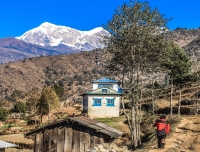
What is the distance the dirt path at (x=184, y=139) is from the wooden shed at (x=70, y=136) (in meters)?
3.78

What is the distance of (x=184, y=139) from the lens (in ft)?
78.1

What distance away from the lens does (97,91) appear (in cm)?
6328

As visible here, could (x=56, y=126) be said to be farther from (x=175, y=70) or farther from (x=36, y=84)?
(x=36, y=84)

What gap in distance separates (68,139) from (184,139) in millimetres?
8496

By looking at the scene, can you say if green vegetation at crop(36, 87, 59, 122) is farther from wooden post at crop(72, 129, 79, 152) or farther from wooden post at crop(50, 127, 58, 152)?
wooden post at crop(72, 129, 79, 152)

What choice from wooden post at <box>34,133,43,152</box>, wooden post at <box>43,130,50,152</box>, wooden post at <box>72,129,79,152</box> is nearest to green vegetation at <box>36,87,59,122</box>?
wooden post at <box>34,133,43,152</box>

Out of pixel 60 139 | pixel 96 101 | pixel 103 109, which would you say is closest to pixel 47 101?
pixel 96 101

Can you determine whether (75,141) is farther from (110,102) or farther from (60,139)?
(110,102)

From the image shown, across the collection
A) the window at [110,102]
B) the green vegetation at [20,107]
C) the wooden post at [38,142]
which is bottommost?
the wooden post at [38,142]

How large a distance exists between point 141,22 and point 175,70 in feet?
69.9

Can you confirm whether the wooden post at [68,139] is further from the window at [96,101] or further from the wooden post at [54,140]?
the window at [96,101]

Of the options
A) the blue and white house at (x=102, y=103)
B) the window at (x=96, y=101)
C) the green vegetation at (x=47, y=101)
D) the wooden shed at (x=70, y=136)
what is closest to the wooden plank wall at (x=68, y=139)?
the wooden shed at (x=70, y=136)

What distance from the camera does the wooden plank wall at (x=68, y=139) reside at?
23219 millimetres

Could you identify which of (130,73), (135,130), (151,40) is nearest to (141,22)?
(151,40)
